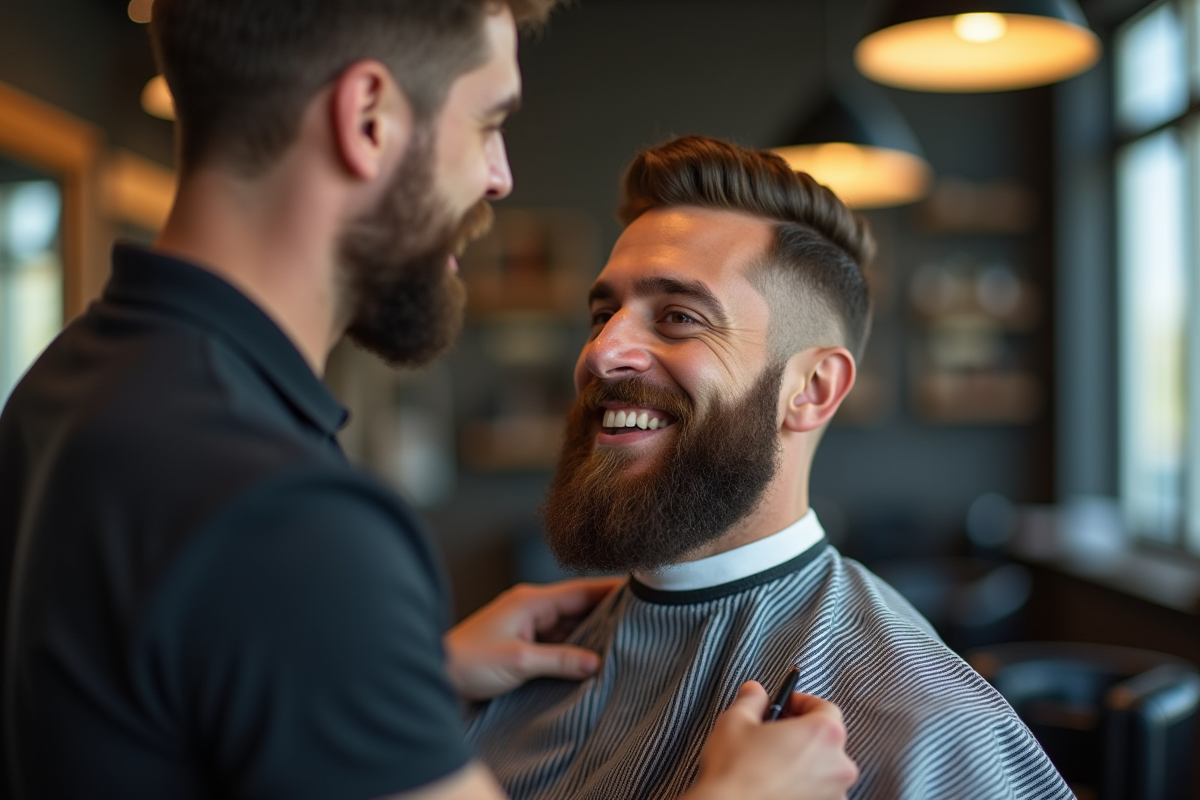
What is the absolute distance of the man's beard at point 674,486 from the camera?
5.65ft

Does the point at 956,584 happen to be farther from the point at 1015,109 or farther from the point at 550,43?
the point at 550,43

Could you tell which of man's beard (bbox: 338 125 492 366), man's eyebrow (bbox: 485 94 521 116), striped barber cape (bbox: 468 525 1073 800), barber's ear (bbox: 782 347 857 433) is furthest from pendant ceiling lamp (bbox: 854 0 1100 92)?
man's beard (bbox: 338 125 492 366)

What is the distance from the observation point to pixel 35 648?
0.90 meters

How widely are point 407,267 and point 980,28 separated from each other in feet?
6.92

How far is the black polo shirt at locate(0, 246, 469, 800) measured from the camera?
0.81 meters

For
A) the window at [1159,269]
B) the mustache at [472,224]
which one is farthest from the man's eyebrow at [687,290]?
the window at [1159,269]

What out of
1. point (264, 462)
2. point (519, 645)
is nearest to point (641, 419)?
point (519, 645)

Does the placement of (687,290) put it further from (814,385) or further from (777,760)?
(777,760)

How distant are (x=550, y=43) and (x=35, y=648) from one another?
239 inches

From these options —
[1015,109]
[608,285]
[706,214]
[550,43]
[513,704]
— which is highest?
[550,43]

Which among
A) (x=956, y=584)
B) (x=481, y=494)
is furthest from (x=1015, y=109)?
(x=481, y=494)

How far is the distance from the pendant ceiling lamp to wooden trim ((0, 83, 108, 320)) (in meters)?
3.37

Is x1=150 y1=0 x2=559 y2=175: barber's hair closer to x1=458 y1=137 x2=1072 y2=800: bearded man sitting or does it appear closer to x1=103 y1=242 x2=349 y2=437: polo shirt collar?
x1=103 y1=242 x2=349 y2=437: polo shirt collar

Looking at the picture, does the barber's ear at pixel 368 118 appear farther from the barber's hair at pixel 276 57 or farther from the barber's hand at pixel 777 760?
the barber's hand at pixel 777 760
